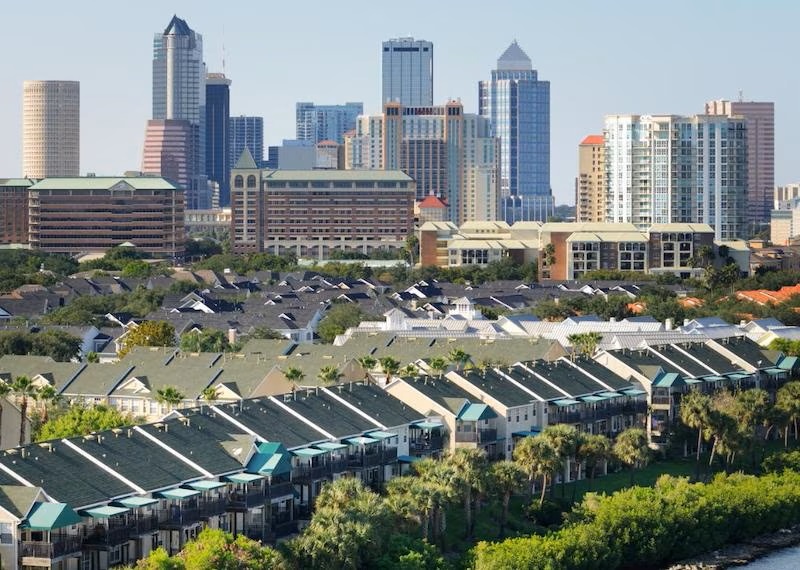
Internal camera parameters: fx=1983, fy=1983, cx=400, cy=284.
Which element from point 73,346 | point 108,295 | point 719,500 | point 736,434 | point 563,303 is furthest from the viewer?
point 108,295

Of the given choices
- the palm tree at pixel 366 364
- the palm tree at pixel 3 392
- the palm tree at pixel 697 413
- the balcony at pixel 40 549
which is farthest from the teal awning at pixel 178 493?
the palm tree at pixel 697 413

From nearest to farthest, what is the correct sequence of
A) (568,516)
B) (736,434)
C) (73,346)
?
(568,516)
(736,434)
(73,346)

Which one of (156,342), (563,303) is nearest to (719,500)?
(156,342)

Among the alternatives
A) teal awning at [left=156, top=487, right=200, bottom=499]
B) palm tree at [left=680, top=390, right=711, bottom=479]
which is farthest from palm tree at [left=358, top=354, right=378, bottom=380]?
teal awning at [left=156, top=487, right=200, bottom=499]

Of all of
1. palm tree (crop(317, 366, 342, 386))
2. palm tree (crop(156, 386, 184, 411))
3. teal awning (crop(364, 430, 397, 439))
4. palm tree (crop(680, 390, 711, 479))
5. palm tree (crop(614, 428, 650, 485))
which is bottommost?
palm tree (crop(614, 428, 650, 485))

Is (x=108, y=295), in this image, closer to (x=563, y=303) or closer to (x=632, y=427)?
(x=563, y=303)

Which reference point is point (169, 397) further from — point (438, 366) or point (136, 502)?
point (136, 502)

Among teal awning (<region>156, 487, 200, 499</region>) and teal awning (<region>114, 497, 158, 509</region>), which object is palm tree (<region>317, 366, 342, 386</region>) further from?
teal awning (<region>114, 497, 158, 509</region>)
